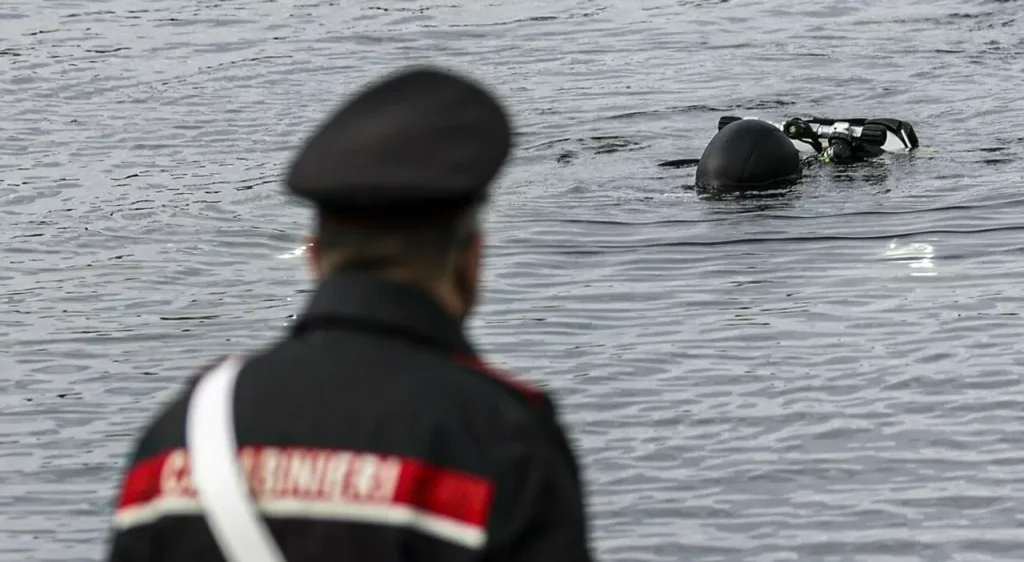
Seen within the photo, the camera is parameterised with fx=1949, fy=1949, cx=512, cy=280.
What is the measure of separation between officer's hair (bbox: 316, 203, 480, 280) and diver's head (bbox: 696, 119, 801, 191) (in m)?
13.7

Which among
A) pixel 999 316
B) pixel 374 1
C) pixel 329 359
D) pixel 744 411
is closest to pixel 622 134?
pixel 999 316

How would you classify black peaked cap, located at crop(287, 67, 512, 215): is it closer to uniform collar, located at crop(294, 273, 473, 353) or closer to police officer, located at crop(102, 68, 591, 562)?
police officer, located at crop(102, 68, 591, 562)

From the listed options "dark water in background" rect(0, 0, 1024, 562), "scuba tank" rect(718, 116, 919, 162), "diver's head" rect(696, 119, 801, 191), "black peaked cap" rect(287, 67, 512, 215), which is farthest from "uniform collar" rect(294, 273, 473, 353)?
"scuba tank" rect(718, 116, 919, 162)

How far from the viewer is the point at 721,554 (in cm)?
902

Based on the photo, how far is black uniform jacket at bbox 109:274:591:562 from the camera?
8.95ft

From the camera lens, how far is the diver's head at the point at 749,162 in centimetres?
1645

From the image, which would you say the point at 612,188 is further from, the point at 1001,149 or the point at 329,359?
the point at 329,359

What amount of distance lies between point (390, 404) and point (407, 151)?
37 centimetres

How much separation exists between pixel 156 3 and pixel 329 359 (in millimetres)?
27855

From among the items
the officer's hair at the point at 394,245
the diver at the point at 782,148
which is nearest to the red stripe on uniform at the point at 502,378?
the officer's hair at the point at 394,245

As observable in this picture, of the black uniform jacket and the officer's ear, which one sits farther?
the officer's ear

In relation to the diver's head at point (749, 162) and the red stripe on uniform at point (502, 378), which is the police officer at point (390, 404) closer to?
the red stripe on uniform at point (502, 378)

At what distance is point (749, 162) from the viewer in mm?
16453

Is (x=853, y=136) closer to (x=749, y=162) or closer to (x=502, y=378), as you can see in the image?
(x=749, y=162)
